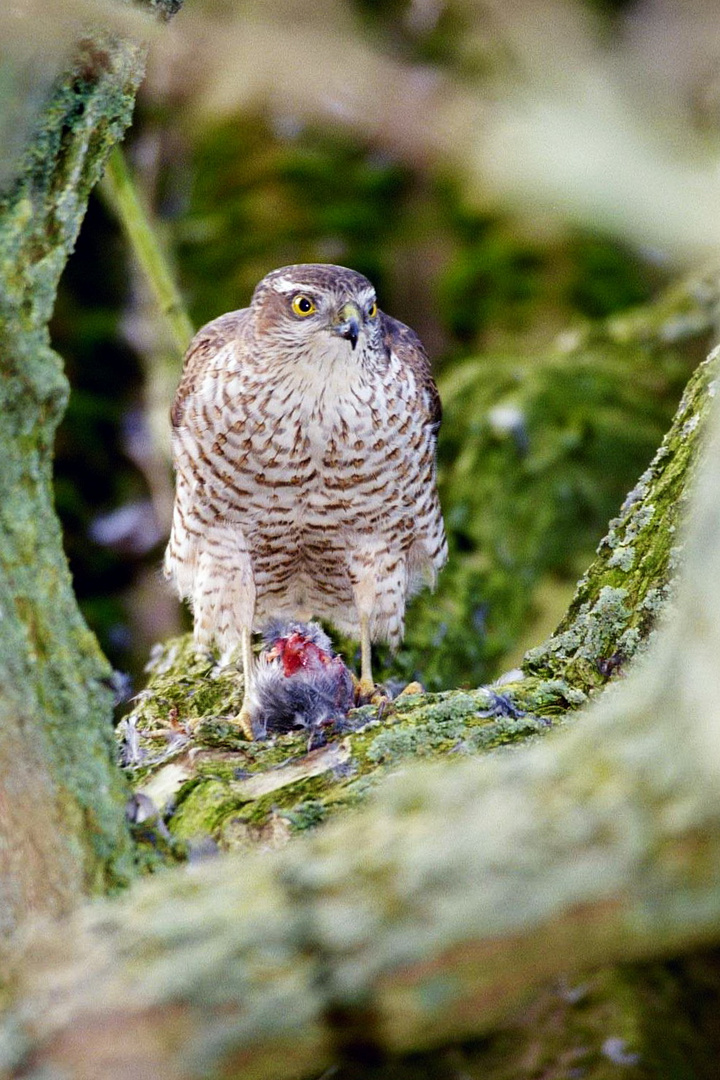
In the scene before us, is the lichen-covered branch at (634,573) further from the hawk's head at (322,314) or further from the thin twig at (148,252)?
the thin twig at (148,252)

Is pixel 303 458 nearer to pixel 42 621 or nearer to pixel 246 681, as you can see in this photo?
pixel 246 681

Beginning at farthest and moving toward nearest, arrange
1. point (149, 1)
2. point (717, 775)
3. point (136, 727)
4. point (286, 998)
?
1. point (136, 727)
2. point (149, 1)
3. point (286, 998)
4. point (717, 775)

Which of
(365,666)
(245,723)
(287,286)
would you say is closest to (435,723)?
(245,723)

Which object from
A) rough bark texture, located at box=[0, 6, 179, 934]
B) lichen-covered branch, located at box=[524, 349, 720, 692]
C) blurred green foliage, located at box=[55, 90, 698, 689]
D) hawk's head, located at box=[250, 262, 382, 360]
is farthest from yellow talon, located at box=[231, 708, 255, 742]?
blurred green foliage, located at box=[55, 90, 698, 689]

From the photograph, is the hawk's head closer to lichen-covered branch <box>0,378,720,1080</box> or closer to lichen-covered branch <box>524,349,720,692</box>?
lichen-covered branch <box>524,349,720,692</box>

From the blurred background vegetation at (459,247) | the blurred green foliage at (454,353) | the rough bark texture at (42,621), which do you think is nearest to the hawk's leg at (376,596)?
the blurred background vegetation at (459,247)

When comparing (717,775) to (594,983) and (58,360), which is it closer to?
(58,360)

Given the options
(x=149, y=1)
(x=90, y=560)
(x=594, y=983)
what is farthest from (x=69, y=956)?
(x=90, y=560)
